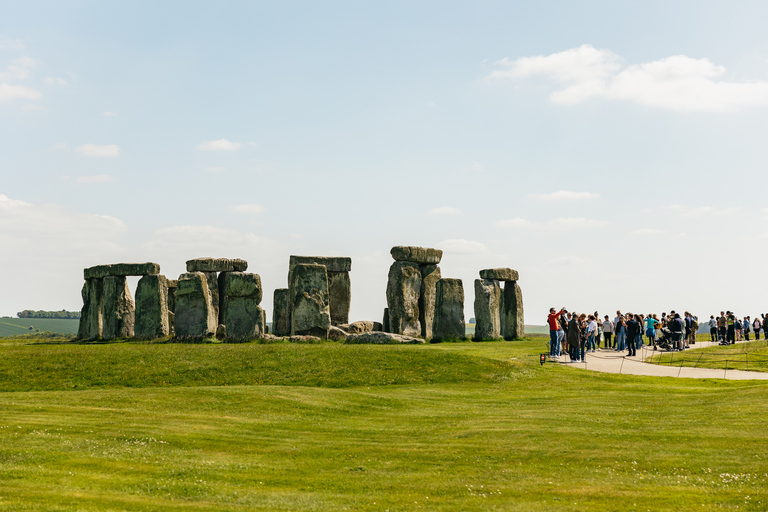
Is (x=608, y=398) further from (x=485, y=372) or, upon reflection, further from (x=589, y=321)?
(x=589, y=321)

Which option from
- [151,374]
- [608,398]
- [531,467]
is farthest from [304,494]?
[151,374]

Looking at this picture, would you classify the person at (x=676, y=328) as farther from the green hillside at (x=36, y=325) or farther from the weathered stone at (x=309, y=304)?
the green hillside at (x=36, y=325)

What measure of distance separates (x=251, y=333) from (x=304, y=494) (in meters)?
24.6

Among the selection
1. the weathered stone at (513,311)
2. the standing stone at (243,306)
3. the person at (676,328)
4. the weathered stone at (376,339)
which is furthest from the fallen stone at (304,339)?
the person at (676,328)

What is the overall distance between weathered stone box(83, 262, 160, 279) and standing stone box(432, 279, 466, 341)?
14696mm

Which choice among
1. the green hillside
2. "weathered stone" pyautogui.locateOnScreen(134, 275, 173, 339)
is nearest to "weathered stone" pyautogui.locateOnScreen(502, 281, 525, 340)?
"weathered stone" pyautogui.locateOnScreen(134, 275, 173, 339)

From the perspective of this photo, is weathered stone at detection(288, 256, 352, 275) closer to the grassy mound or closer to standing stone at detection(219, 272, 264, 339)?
standing stone at detection(219, 272, 264, 339)

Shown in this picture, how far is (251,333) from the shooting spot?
34.5 meters

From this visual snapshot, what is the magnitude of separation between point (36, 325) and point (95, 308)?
8154 centimetres

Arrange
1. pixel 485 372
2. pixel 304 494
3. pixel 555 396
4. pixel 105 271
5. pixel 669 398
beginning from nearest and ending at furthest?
pixel 304 494, pixel 669 398, pixel 555 396, pixel 485 372, pixel 105 271

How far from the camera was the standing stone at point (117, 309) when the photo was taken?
39281mm

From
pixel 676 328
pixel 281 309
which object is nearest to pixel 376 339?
pixel 281 309

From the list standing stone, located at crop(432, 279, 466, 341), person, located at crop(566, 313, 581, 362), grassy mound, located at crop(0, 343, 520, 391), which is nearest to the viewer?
grassy mound, located at crop(0, 343, 520, 391)

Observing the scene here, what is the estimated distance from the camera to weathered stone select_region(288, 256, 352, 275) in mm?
39375
